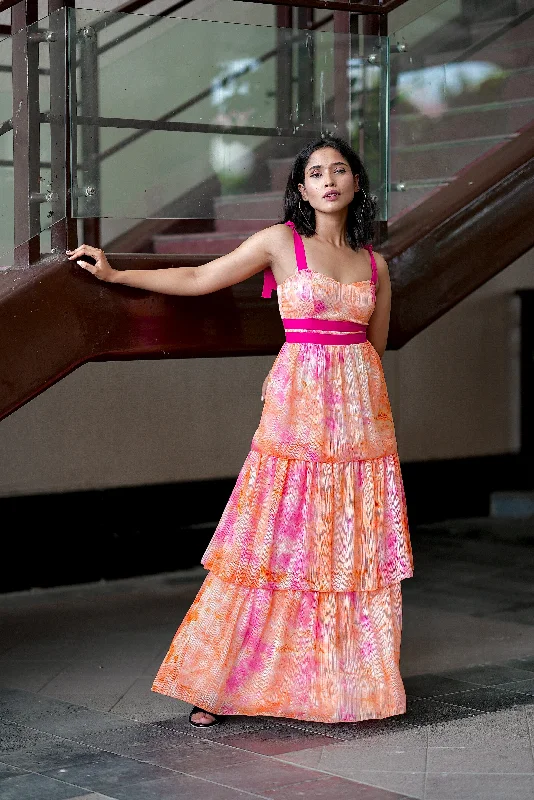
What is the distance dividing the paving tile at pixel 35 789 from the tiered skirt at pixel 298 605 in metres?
0.65

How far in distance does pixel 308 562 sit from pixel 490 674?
1004 millimetres

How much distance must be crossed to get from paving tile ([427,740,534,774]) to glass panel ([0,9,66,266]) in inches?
73.9

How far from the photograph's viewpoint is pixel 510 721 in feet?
13.8

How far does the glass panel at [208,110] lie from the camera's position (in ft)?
14.1

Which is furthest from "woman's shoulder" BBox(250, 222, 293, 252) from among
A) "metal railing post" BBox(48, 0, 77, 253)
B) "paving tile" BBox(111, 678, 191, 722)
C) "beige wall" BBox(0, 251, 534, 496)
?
"beige wall" BBox(0, 251, 534, 496)

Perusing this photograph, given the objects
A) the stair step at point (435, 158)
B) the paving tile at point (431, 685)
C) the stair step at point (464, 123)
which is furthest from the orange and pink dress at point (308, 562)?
the stair step at point (464, 123)

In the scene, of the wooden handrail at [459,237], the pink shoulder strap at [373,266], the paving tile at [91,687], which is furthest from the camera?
Result: the wooden handrail at [459,237]

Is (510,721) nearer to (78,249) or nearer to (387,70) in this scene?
(78,249)

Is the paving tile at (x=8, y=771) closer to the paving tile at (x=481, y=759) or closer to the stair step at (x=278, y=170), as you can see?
the paving tile at (x=481, y=759)

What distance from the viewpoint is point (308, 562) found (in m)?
4.21

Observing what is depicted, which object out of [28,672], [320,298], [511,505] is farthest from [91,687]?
[511,505]

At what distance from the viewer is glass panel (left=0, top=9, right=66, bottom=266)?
416 centimetres

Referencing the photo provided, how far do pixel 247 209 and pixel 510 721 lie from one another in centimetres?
190

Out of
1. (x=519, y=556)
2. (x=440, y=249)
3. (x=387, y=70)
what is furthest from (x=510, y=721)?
(x=519, y=556)
